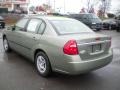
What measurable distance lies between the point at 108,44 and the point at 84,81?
3.87 ft

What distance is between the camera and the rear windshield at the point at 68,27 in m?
5.42

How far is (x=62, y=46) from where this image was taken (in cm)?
468

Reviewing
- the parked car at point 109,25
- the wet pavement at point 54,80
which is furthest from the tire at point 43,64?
the parked car at point 109,25

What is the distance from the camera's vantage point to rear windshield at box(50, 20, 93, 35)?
5422 mm

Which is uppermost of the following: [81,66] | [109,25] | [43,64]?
[109,25]

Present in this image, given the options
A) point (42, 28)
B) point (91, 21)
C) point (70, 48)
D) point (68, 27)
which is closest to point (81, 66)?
point (70, 48)

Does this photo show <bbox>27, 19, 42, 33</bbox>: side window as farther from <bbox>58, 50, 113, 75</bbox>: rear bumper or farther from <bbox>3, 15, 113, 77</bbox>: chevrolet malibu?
<bbox>58, 50, 113, 75</bbox>: rear bumper

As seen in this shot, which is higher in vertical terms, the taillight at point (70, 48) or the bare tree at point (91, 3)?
the bare tree at point (91, 3)

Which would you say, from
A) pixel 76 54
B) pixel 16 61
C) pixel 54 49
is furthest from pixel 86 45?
pixel 16 61

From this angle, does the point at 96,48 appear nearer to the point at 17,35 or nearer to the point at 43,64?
the point at 43,64

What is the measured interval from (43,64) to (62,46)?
1043mm

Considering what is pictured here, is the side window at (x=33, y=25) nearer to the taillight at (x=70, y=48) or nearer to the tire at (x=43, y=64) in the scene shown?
the tire at (x=43, y=64)

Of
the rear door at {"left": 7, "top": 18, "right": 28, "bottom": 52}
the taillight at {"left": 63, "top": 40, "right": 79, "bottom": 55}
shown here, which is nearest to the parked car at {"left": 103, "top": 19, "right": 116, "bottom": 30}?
the rear door at {"left": 7, "top": 18, "right": 28, "bottom": 52}

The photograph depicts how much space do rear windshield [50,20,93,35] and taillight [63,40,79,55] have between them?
2.26ft
